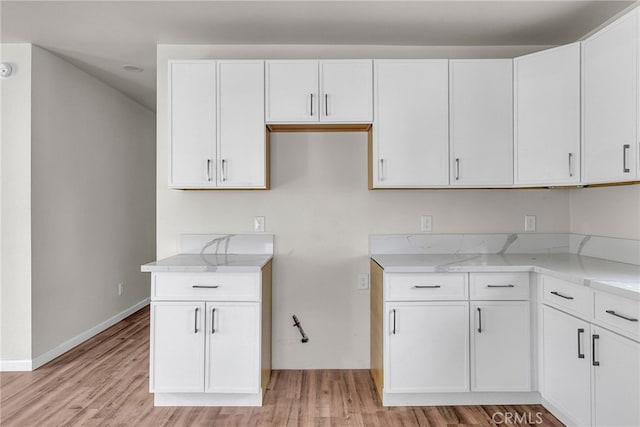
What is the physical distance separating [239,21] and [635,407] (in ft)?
9.99

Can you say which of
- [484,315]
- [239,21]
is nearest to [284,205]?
[239,21]

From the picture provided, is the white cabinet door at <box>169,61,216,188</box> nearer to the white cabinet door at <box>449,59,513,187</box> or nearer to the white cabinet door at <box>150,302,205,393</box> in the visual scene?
the white cabinet door at <box>150,302,205,393</box>

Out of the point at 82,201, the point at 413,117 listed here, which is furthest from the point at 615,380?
the point at 82,201

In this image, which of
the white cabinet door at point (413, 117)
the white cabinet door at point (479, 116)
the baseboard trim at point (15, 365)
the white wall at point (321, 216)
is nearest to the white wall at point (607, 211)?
the white wall at point (321, 216)

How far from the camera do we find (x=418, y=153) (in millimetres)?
2635

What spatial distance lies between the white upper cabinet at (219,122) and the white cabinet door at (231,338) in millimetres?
851

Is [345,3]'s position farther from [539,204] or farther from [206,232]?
[539,204]

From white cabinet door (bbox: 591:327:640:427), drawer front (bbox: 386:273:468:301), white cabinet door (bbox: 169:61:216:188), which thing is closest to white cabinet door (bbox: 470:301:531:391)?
drawer front (bbox: 386:273:468:301)

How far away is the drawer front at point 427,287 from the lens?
2373mm

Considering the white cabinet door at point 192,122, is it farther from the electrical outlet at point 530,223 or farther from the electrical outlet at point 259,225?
the electrical outlet at point 530,223

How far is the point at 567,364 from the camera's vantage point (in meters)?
2.10

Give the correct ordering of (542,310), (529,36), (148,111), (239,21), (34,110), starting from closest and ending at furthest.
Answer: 1. (542,310)
2. (239,21)
3. (529,36)
4. (34,110)
5. (148,111)

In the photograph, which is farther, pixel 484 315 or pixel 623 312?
pixel 484 315

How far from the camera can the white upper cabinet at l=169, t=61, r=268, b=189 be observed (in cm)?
264
